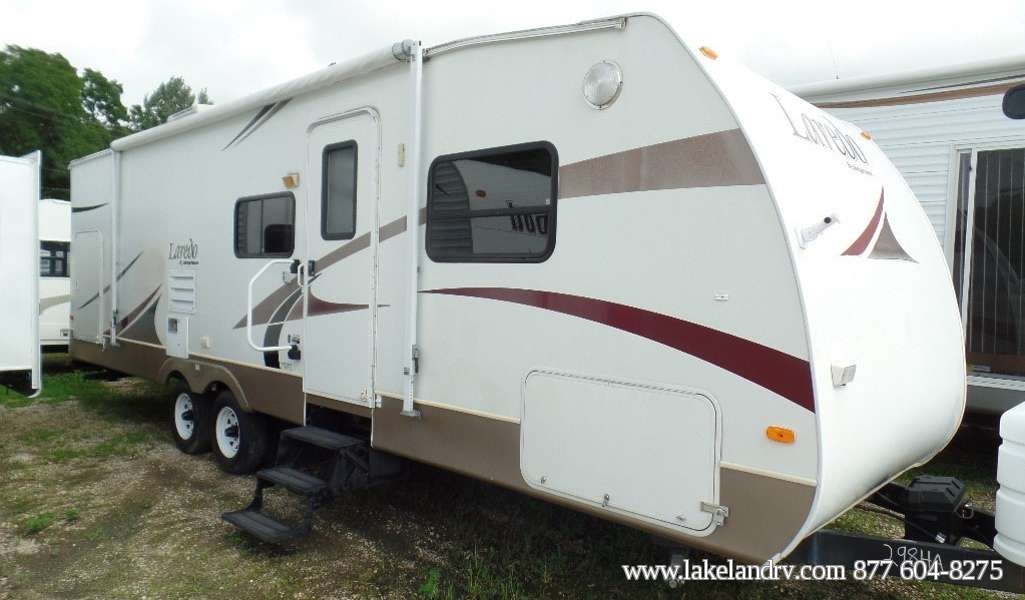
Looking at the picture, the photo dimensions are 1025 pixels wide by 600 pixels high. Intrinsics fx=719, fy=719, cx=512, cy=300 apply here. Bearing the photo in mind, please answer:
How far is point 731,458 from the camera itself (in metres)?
2.80

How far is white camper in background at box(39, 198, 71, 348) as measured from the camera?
35.3 ft

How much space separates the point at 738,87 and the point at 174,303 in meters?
5.19

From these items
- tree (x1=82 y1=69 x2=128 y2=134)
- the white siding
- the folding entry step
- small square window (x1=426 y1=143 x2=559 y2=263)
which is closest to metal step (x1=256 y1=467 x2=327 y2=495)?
the folding entry step

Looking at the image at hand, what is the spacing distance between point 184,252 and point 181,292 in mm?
346

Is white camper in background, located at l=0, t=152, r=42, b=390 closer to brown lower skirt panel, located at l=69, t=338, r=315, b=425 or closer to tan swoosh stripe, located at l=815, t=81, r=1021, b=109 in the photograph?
brown lower skirt panel, located at l=69, t=338, r=315, b=425

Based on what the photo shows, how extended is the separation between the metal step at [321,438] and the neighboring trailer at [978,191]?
4.50 metres

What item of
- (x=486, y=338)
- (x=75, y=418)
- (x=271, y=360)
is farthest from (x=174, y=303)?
(x=486, y=338)

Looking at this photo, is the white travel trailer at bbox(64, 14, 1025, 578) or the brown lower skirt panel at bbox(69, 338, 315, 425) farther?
the brown lower skirt panel at bbox(69, 338, 315, 425)

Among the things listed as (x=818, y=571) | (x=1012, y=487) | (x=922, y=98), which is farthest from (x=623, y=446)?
(x=922, y=98)

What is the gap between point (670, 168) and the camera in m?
3.00

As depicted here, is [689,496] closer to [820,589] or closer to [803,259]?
[803,259]

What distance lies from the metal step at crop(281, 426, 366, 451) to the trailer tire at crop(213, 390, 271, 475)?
0.94 m

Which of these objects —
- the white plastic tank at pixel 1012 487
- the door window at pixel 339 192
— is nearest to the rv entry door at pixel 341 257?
the door window at pixel 339 192

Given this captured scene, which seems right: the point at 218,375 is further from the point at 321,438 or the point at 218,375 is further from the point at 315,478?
the point at 315,478
